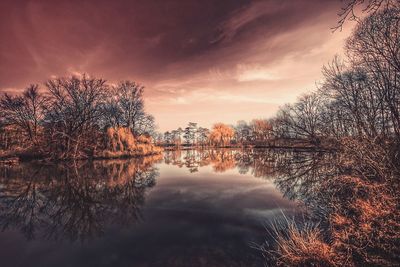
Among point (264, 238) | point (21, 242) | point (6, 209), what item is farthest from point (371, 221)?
point (6, 209)

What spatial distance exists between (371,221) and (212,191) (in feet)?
23.9

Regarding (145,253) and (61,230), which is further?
(61,230)

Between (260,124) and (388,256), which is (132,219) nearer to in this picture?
(388,256)

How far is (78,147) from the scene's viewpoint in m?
28.6

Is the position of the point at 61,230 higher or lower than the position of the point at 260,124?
lower

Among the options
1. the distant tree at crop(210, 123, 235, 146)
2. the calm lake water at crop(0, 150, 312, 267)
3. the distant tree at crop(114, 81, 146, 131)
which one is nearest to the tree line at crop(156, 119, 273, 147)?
the distant tree at crop(210, 123, 235, 146)

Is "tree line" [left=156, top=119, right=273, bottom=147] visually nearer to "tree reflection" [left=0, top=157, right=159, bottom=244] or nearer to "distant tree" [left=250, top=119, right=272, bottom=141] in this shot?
"distant tree" [left=250, top=119, right=272, bottom=141]

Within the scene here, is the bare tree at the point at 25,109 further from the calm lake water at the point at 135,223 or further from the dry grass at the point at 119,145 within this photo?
the calm lake water at the point at 135,223

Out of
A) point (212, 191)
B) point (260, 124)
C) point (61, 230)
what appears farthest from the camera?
point (260, 124)

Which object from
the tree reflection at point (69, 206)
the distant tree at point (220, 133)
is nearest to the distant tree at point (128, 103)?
the tree reflection at point (69, 206)

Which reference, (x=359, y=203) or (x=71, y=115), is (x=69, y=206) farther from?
(x=71, y=115)

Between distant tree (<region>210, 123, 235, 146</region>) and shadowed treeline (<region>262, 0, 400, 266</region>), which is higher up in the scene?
distant tree (<region>210, 123, 235, 146</region>)

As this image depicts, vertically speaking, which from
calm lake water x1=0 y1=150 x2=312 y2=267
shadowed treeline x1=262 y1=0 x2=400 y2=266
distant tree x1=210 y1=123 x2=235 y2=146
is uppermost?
distant tree x1=210 y1=123 x2=235 y2=146

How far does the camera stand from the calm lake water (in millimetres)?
4535
